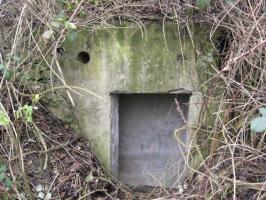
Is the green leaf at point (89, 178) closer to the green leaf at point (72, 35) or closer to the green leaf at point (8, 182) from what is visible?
the green leaf at point (8, 182)

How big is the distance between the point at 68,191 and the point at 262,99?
1545mm

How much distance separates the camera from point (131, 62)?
407cm

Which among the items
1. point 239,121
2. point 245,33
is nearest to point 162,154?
point 239,121

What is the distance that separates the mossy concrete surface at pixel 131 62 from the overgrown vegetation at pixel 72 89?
10 cm

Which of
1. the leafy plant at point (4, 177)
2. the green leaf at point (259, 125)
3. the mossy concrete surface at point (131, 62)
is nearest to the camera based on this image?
the green leaf at point (259, 125)

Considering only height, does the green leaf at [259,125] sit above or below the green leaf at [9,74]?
below

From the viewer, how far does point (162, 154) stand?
174 inches

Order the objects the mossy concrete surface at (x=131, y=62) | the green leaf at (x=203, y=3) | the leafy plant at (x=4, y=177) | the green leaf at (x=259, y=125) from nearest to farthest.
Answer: the green leaf at (x=259, y=125)
the leafy plant at (x=4, y=177)
the green leaf at (x=203, y=3)
the mossy concrete surface at (x=131, y=62)

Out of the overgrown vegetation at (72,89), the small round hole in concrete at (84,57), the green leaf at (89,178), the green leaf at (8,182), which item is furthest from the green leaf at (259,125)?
the small round hole in concrete at (84,57)

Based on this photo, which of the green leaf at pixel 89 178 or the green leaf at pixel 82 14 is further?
the green leaf at pixel 82 14

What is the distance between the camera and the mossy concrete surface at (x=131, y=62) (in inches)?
159

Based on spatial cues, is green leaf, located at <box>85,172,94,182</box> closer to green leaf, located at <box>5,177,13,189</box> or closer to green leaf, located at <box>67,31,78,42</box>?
green leaf, located at <box>5,177,13,189</box>

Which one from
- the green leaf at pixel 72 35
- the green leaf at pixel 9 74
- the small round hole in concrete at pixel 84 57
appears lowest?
the green leaf at pixel 9 74

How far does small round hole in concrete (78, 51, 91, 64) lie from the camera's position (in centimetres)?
411
